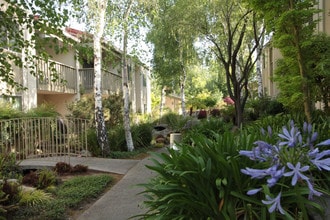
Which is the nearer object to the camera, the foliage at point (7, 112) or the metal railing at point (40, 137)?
the metal railing at point (40, 137)

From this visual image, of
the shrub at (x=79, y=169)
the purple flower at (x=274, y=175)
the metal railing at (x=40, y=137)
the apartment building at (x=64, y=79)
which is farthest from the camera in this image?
the apartment building at (x=64, y=79)

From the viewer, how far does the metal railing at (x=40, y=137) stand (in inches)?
443

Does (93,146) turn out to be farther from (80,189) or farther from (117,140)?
(80,189)

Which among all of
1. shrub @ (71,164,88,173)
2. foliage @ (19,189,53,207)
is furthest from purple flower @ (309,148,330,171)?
shrub @ (71,164,88,173)

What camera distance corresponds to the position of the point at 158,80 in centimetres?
2800

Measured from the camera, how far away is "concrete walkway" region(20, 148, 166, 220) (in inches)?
226

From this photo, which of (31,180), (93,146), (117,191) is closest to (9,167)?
(31,180)

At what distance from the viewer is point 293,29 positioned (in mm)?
6445

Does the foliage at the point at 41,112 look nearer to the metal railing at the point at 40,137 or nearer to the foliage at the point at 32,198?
the metal railing at the point at 40,137

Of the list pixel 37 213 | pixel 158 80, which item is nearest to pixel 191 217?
pixel 37 213

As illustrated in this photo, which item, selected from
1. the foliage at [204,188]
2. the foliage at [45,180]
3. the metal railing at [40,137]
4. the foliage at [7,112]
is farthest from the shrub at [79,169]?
the foliage at [204,188]

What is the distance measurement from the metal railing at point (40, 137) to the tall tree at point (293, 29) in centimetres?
743

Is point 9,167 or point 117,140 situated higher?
point 117,140

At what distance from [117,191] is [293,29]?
4804 millimetres
